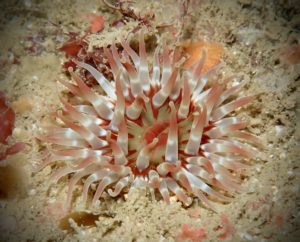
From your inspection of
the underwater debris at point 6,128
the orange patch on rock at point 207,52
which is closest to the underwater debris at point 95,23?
the orange patch on rock at point 207,52

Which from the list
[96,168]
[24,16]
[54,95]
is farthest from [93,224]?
[24,16]

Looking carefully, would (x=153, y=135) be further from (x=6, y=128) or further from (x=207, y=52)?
(x=6, y=128)

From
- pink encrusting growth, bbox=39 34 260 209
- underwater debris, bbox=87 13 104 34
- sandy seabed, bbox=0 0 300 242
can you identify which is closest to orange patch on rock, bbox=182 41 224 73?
sandy seabed, bbox=0 0 300 242

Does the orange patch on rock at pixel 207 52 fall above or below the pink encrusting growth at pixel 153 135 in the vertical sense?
above

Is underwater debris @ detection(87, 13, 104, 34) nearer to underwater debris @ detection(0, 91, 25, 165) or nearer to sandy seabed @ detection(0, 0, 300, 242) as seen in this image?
sandy seabed @ detection(0, 0, 300, 242)

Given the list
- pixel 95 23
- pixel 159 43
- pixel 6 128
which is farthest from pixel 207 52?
pixel 6 128

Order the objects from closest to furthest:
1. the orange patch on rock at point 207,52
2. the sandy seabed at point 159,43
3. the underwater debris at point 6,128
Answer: the sandy seabed at point 159,43 → the underwater debris at point 6,128 → the orange patch on rock at point 207,52

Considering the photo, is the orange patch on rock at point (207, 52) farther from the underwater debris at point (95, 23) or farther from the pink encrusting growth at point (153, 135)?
the underwater debris at point (95, 23)
